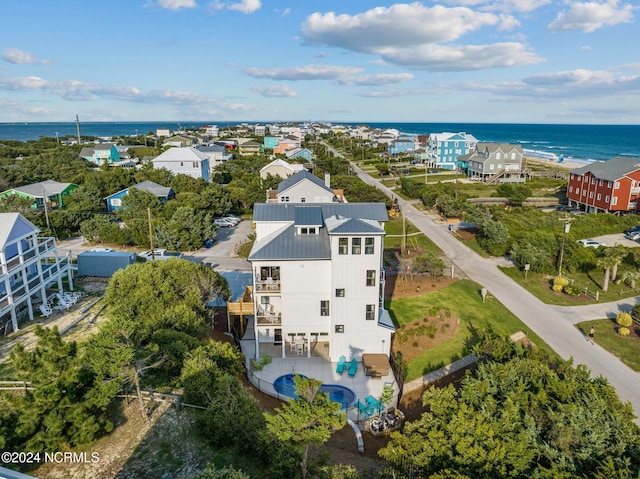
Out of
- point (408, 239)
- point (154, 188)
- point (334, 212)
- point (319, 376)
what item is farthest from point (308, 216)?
point (154, 188)

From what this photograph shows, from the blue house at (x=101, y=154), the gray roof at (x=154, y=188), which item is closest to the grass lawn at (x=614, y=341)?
the gray roof at (x=154, y=188)

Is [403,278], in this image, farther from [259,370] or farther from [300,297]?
[259,370]

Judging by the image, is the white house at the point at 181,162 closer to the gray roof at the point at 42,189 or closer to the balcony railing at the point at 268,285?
the gray roof at the point at 42,189

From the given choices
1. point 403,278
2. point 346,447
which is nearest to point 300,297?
point 346,447

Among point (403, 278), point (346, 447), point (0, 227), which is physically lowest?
point (346, 447)

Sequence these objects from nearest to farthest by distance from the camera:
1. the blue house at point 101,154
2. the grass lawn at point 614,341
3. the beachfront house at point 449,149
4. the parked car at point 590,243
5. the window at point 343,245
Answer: the window at point 343,245 → the grass lawn at point 614,341 → the parked car at point 590,243 → the beachfront house at point 449,149 → the blue house at point 101,154

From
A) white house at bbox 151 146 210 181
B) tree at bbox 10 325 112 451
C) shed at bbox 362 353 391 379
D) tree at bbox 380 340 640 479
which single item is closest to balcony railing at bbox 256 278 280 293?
shed at bbox 362 353 391 379

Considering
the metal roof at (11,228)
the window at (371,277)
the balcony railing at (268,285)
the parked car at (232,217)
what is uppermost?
the metal roof at (11,228)
